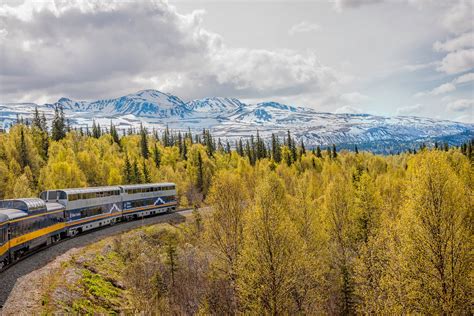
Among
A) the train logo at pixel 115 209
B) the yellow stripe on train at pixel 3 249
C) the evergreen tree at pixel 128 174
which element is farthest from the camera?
the evergreen tree at pixel 128 174

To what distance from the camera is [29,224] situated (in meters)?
33.8

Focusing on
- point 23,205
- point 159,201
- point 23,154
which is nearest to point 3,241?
point 23,205

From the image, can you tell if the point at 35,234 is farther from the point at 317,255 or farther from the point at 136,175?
the point at 136,175

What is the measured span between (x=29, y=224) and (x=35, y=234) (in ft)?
5.58

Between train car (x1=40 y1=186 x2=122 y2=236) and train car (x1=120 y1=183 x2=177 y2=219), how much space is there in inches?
70.3

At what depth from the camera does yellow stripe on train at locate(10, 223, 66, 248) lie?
30883 millimetres

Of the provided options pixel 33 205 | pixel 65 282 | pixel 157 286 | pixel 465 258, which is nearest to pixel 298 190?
pixel 157 286

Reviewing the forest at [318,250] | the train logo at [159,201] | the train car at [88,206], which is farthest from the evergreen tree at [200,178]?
the train car at [88,206]

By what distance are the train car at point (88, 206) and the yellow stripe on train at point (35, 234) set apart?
244 centimetres

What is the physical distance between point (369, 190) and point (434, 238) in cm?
2379

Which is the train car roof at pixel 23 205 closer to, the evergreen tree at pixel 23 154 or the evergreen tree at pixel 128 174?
the evergreen tree at pixel 128 174

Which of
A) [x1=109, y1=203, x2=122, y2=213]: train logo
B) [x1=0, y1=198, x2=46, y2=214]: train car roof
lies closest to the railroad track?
[x1=109, y1=203, x2=122, y2=213]: train logo

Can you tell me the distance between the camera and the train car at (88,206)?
43875 millimetres

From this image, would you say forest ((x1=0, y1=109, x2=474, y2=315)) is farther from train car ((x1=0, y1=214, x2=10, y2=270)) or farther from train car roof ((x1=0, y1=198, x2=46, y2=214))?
train car ((x1=0, y1=214, x2=10, y2=270))
